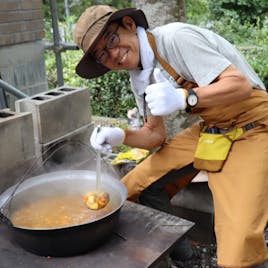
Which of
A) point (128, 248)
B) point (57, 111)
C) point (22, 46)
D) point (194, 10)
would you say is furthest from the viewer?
point (194, 10)

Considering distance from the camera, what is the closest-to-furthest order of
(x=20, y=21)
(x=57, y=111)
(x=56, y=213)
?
(x=56, y=213) → (x=57, y=111) → (x=20, y=21)

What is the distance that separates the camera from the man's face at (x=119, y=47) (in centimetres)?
285

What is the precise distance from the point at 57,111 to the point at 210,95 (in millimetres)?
1596

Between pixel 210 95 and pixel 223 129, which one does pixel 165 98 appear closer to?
pixel 210 95

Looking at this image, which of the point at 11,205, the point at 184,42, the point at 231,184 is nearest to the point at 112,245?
the point at 11,205

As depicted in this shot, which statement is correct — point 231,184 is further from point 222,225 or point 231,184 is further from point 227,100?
point 227,100

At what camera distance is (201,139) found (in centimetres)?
324

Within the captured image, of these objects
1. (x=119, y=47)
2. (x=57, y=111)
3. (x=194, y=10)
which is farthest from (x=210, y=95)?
(x=194, y=10)

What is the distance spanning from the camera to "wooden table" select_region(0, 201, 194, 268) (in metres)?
2.52

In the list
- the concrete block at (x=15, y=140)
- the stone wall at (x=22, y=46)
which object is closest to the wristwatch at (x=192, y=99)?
the concrete block at (x=15, y=140)

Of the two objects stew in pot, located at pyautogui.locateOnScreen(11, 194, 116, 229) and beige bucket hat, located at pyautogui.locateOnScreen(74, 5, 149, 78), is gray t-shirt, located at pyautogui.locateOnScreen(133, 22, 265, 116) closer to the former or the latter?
beige bucket hat, located at pyautogui.locateOnScreen(74, 5, 149, 78)

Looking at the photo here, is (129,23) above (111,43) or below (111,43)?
above

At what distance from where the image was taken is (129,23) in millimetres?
2928

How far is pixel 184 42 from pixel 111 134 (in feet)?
2.89
